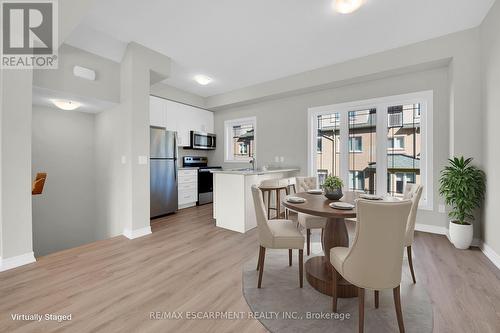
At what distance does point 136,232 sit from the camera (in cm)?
323

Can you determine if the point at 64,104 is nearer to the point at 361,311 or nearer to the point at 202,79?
the point at 202,79

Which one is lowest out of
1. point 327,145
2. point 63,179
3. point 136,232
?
point 136,232

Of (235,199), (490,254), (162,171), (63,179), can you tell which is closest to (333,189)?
(235,199)

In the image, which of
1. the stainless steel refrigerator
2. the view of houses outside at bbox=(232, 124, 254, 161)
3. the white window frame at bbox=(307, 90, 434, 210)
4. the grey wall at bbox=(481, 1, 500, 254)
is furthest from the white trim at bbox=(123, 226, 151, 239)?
the grey wall at bbox=(481, 1, 500, 254)

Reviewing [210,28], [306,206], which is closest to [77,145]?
[210,28]

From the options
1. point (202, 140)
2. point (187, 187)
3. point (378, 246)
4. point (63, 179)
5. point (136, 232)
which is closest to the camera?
point (378, 246)

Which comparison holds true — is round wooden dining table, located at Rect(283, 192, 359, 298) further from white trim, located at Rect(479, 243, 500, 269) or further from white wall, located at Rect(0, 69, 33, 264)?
white wall, located at Rect(0, 69, 33, 264)

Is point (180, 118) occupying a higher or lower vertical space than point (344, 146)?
higher

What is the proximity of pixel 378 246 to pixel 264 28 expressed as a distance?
2801 millimetres

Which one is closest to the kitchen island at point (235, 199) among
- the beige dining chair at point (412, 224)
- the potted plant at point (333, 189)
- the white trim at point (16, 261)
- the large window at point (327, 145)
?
the large window at point (327, 145)

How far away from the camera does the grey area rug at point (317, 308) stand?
1485 millimetres

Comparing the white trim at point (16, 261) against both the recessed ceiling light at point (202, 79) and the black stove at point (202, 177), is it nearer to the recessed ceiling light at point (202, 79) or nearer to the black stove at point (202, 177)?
the black stove at point (202, 177)

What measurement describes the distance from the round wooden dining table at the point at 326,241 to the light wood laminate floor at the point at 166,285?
62 centimetres

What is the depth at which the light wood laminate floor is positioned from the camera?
1.53 m
